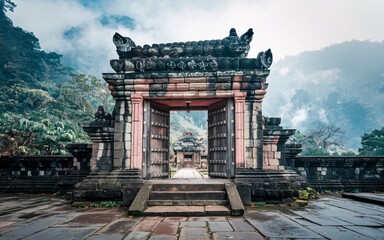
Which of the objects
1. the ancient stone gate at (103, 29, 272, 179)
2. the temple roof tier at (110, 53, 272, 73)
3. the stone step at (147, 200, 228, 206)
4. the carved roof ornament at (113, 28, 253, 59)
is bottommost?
the stone step at (147, 200, 228, 206)

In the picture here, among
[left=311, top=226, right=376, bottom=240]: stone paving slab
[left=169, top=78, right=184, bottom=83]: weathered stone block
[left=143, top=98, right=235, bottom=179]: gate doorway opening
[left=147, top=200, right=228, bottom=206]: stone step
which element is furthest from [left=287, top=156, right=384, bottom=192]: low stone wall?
[left=169, top=78, right=184, bottom=83]: weathered stone block

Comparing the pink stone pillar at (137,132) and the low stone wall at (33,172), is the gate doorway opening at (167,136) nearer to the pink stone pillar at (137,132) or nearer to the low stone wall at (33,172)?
the pink stone pillar at (137,132)

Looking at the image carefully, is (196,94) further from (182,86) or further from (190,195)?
(190,195)

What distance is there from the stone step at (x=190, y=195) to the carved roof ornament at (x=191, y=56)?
3425mm

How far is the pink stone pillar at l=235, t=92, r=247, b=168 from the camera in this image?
6.95 meters

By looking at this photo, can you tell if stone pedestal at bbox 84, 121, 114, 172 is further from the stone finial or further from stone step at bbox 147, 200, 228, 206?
the stone finial

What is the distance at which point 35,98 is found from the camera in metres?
23.0

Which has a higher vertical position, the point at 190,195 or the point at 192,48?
the point at 192,48

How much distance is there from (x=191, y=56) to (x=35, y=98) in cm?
2094

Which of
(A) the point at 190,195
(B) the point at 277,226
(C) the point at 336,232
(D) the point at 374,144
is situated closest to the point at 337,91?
(D) the point at 374,144

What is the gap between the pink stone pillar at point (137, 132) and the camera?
7.00 m

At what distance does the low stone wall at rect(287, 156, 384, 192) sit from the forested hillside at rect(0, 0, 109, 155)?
39.6 feet

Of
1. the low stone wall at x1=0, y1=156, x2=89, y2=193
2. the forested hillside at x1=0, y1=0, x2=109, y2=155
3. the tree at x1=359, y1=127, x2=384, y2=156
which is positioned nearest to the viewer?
the low stone wall at x1=0, y1=156, x2=89, y2=193

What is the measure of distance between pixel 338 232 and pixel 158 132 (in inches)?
216
